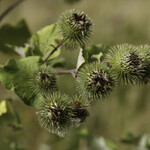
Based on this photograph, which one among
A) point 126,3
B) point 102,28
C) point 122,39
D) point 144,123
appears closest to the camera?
point 144,123

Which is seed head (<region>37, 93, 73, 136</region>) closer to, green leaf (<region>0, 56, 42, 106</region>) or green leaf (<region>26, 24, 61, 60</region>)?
green leaf (<region>0, 56, 42, 106</region>)

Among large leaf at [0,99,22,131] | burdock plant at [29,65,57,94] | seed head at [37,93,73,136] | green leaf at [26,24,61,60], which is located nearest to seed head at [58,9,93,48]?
green leaf at [26,24,61,60]

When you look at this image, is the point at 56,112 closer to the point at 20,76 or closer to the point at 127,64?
the point at 20,76

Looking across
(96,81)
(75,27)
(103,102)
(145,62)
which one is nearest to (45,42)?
(75,27)

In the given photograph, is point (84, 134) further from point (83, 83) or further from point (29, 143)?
point (29, 143)

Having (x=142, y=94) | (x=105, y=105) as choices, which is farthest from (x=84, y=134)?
(x=142, y=94)
